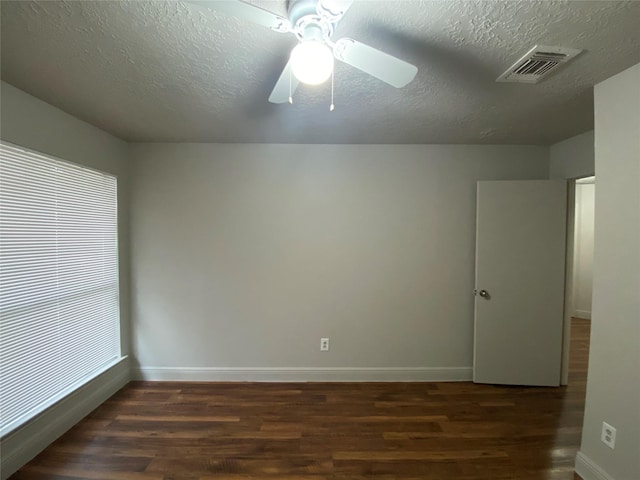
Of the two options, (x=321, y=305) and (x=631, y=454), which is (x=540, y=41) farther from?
(x=321, y=305)

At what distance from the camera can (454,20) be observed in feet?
3.77

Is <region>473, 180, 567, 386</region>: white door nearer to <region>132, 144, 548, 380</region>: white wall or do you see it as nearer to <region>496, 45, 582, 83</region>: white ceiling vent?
<region>132, 144, 548, 380</region>: white wall

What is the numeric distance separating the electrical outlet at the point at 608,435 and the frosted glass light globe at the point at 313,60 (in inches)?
94.0

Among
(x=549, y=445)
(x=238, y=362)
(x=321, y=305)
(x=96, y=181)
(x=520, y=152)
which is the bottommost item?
(x=549, y=445)

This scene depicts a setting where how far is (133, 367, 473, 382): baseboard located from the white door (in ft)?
1.31

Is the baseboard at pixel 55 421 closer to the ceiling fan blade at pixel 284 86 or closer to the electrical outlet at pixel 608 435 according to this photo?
the ceiling fan blade at pixel 284 86

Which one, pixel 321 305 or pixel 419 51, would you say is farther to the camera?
pixel 321 305

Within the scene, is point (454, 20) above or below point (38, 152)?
above

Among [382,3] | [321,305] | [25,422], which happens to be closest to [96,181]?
[25,422]

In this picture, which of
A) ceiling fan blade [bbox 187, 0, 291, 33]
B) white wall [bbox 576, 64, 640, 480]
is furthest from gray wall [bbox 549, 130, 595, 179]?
ceiling fan blade [bbox 187, 0, 291, 33]

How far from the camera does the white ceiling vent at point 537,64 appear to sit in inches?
51.9

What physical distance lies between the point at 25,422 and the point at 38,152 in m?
1.74

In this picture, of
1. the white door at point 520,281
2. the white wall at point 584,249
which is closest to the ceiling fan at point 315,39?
the white door at point 520,281

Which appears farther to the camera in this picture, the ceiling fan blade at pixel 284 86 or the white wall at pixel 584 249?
the white wall at pixel 584 249
